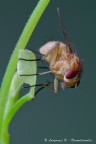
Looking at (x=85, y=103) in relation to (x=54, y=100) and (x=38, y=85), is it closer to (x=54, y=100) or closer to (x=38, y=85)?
(x=54, y=100)

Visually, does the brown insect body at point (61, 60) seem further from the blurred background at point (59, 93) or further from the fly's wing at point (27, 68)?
the blurred background at point (59, 93)

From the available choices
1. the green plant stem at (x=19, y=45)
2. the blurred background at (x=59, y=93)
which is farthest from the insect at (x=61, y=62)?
the blurred background at (x=59, y=93)

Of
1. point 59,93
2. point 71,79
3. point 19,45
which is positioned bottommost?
point 59,93

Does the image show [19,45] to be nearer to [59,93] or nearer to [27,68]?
[27,68]

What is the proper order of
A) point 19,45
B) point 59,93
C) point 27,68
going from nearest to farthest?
point 19,45, point 27,68, point 59,93

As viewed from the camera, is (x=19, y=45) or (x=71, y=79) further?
(x=71, y=79)

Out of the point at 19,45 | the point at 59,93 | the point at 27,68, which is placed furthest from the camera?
the point at 59,93

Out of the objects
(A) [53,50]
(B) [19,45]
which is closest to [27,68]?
(A) [53,50]

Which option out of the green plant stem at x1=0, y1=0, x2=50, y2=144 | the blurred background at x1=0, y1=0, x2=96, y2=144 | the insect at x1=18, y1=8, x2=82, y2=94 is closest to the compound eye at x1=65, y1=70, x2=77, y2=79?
the insect at x1=18, y1=8, x2=82, y2=94
